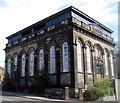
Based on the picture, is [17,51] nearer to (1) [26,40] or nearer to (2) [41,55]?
(1) [26,40]

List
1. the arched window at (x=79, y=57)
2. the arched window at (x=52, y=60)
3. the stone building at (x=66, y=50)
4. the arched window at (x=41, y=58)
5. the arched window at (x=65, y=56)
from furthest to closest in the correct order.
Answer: the arched window at (x=41, y=58), the arched window at (x=52, y=60), the arched window at (x=79, y=57), the arched window at (x=65, y=56), the stone building at (x=66, y=50)

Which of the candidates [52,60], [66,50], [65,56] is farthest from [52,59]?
[66,50]

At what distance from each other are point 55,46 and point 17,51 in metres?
11.4

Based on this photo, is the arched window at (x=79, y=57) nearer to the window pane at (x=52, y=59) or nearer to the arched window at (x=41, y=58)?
the window pane at (x=52, y=59)

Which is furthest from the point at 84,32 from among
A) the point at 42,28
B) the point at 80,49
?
the point at 42,28

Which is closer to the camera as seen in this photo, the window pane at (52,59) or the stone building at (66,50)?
the stone building at (66,50)

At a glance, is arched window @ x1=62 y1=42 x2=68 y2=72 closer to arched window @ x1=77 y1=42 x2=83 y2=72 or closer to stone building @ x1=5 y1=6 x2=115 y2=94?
stone building @ x1=5 y1=6 x2=115 y2=94

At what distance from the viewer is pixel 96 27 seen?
36406 millimetres

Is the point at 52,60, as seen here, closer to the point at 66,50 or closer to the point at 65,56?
the point at 65,56

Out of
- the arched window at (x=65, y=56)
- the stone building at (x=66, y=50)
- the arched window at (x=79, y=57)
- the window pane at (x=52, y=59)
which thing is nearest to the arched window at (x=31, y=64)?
the stone building at (x=66, y=50)

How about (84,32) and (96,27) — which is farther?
(96,27)

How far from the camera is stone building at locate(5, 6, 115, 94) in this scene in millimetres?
30219

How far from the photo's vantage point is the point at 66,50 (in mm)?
30812

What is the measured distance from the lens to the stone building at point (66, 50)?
Answer: 99.1 feet
